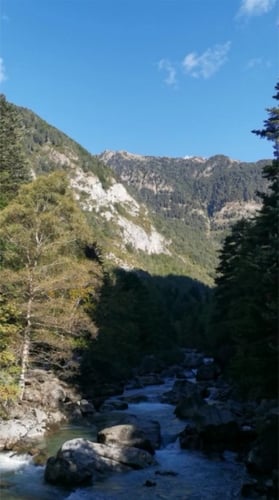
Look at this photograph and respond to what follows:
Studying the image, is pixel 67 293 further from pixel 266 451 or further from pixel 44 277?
pixel 266 451

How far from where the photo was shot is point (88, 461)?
18.2 m

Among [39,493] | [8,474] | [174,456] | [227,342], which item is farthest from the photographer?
[227,342]

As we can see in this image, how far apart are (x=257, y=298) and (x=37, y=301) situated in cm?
1247

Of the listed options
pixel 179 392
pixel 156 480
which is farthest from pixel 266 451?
pixel 179 392

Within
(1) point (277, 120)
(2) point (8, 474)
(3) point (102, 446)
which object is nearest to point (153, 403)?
(3) point (102, 446)

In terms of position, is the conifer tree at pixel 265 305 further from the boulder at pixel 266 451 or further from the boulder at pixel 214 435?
the boulder at pixel 266 451

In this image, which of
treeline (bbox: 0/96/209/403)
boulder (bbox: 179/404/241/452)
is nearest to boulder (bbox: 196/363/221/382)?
treeline (bbox: 0/96/209/403)

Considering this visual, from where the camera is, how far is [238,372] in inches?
1074

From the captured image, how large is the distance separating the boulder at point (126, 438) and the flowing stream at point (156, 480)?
844mm

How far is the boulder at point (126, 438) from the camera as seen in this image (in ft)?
67.9

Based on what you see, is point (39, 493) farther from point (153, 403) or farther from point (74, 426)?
point (153, 403)

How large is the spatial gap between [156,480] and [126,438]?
3.47 m

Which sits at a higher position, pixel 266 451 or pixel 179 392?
pixel 266 451

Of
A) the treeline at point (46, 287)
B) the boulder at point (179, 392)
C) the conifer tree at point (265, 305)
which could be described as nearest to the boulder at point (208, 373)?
the boulder at point (179, 392)
